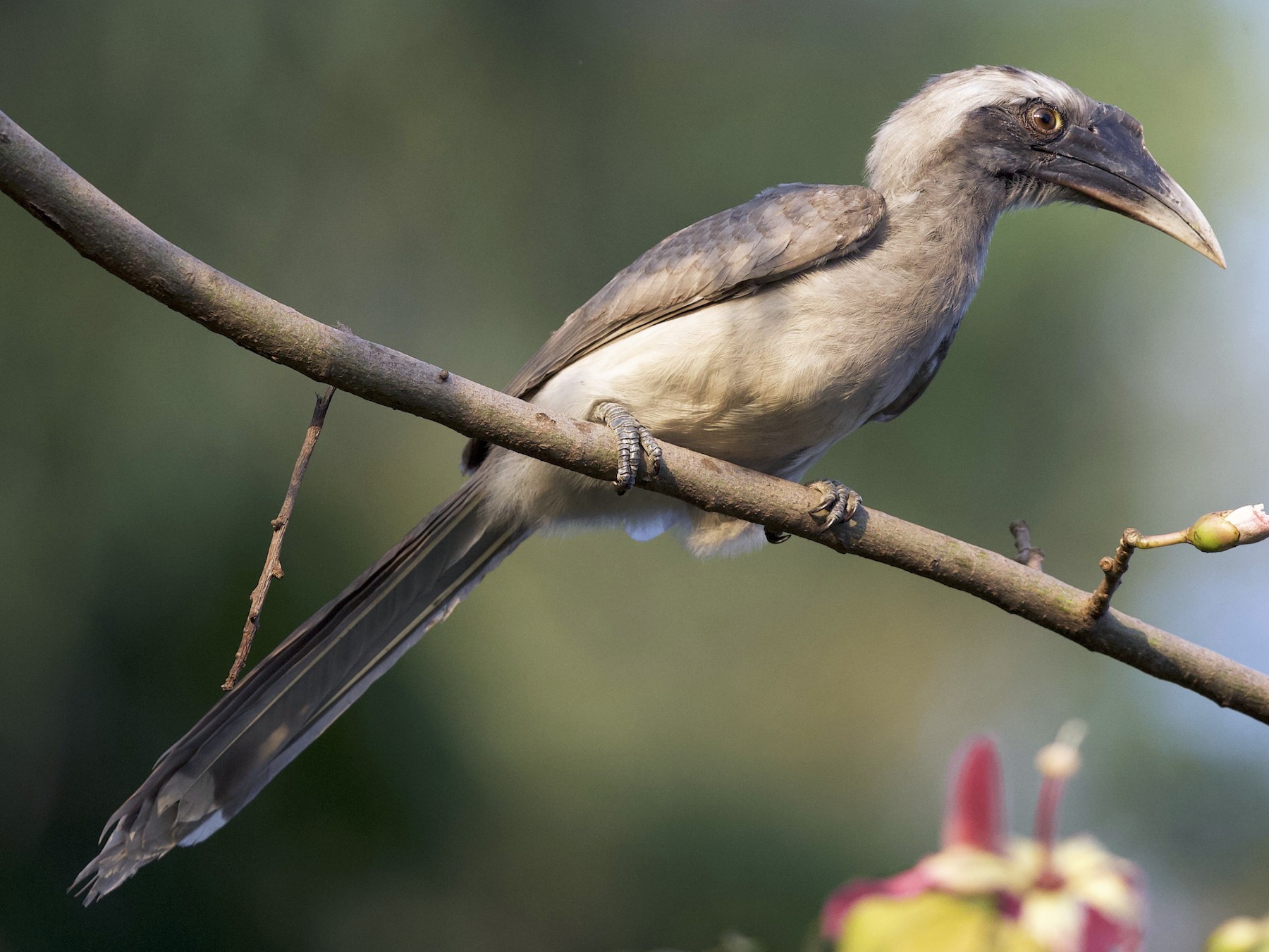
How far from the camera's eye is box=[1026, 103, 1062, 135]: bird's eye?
12.0ft

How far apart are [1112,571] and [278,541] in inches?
65.7

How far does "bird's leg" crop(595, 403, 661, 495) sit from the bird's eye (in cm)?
182

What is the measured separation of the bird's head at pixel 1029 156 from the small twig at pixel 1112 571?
1.53 meters

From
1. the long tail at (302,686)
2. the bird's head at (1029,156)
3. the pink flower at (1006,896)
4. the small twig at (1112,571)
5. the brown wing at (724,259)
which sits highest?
the bird's head at (1029,156)

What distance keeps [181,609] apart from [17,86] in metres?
3.75

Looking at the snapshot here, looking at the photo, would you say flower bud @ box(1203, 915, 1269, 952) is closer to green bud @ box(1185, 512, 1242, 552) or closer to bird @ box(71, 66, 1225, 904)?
green bud @ box(1185, 512, 1242, 552)

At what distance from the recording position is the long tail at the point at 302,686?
2742mm

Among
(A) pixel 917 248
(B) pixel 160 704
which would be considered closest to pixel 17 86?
(B) pixel 160 704

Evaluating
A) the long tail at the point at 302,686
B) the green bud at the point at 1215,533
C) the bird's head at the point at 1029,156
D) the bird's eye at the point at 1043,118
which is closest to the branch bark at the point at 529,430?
the green bud at the point at 1215,533

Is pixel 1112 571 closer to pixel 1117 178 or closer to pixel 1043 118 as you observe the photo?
pixel 1117 178

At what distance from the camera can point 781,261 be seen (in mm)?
3258

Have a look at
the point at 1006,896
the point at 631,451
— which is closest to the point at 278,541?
the point at 631,451

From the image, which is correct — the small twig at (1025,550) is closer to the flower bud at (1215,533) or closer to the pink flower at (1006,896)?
the flower bud at (1215,533)

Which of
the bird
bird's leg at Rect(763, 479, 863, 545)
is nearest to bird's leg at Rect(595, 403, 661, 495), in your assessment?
the bird
